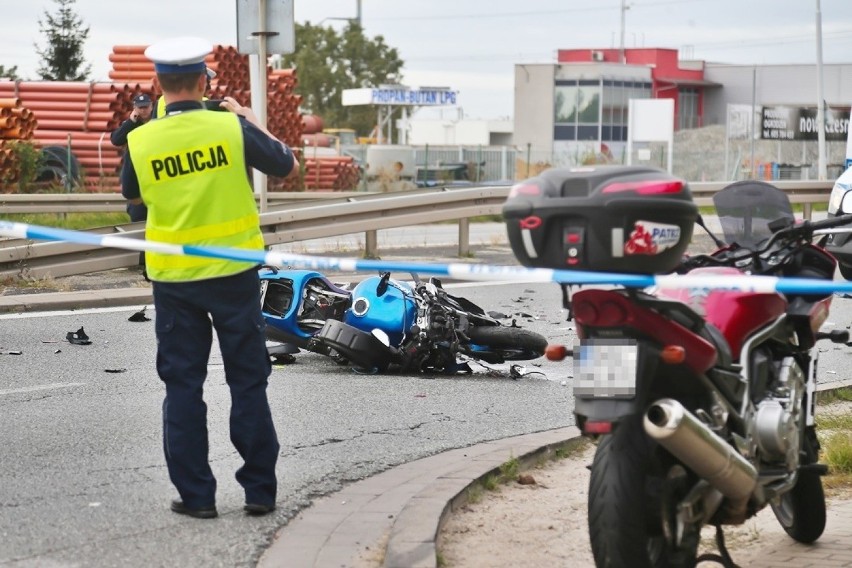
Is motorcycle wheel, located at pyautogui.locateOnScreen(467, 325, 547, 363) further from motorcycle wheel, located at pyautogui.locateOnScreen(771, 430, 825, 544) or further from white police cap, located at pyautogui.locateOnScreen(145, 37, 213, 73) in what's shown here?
white police cap, located at pyautogui.locateOnScreen(145, 37, 213, 73)

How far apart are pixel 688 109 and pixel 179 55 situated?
104 meters

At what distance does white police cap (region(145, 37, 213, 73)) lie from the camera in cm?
582

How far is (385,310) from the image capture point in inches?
369

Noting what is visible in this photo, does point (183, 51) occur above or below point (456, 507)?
above

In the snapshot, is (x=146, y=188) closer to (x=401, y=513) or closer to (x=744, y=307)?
(x=401, y=513)

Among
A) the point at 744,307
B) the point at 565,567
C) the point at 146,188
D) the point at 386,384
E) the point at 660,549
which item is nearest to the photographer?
the point at 660,549

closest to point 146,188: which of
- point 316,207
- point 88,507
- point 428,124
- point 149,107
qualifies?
point 88,507

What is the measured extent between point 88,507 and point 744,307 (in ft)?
9.26

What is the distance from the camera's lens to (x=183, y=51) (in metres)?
5.86

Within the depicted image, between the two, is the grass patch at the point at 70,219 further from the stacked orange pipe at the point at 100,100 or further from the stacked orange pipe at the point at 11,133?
the stacked orange pipe at the point at 100,100

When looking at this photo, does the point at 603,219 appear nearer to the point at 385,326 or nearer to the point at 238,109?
the point at 238,109

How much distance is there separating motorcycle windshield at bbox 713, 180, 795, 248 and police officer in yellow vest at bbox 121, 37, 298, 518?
1.78 meters

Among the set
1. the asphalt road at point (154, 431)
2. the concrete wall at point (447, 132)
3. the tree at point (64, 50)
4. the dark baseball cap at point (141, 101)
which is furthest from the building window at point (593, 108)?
the asphalt road at point (154, 431)

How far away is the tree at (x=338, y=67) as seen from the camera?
3935 inches
